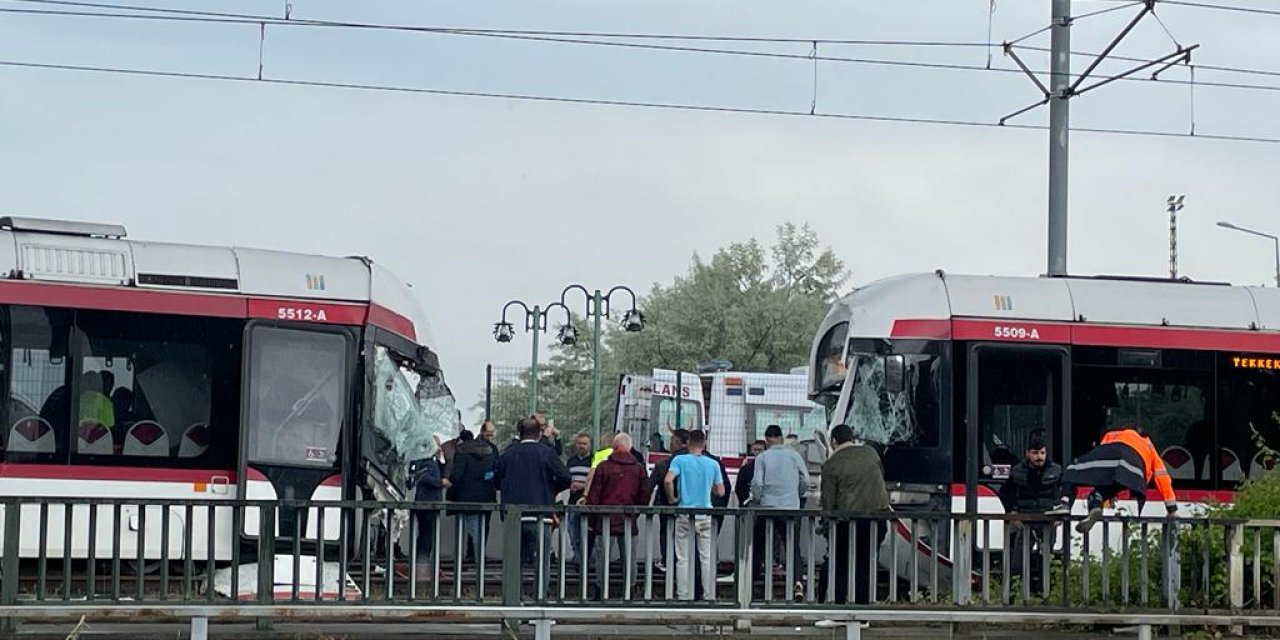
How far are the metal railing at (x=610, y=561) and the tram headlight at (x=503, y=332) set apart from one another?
26.0 meters

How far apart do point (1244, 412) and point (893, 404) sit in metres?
3.85

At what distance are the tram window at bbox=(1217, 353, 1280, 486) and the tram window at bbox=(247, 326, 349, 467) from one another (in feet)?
30.7

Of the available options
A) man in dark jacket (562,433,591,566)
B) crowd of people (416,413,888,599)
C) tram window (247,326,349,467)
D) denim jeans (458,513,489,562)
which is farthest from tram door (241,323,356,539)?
denim jeans (458,513,489,562)

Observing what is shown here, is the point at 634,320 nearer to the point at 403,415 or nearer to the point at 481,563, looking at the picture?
the point at 403,415

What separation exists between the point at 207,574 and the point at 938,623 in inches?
199

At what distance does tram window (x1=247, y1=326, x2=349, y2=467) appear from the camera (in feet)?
61.4

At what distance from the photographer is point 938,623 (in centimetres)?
1352

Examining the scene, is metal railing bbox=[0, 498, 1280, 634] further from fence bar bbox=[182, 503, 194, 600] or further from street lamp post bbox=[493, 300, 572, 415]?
street lamp post bbox=[493, 300, 572, 415]

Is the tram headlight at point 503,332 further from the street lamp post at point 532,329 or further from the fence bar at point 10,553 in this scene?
the fence bar at point 10,553

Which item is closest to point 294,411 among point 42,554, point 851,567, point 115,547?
point 115,547

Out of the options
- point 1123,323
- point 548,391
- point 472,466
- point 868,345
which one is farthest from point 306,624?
point 548,391

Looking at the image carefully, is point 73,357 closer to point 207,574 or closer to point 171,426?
point 171,426

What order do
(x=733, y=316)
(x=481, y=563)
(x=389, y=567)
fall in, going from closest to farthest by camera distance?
(x=389, y=567)
(x=481, y=563)
(x=733, y=316)

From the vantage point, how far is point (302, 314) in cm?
1908
